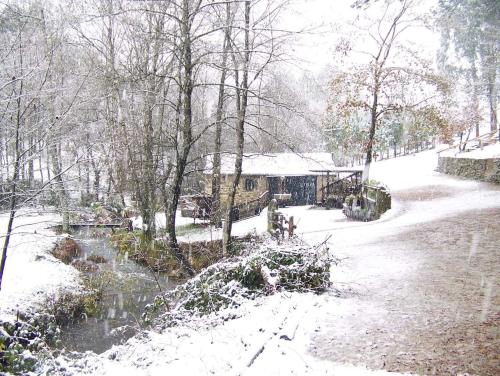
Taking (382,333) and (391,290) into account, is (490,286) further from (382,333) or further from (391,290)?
(382,333)

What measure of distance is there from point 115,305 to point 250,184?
20.1 meters

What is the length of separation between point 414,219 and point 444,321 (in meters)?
10.3

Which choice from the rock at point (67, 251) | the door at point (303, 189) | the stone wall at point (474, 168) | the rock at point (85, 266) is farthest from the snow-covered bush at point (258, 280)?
the door at point (303, 189)

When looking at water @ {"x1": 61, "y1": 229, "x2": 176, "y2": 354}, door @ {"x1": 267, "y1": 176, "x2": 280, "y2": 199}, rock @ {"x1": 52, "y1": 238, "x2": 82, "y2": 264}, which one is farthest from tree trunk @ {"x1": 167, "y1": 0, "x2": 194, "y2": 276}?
door @ {"x1": 267, "y1": 176, "x2": 280, "y2": 199}

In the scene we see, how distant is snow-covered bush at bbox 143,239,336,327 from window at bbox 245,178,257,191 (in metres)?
22.8

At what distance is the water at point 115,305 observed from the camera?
10.5 meters

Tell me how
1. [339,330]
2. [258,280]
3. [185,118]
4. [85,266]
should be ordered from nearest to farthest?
[339,330] → [258,280] → [185,118] → [85,266]

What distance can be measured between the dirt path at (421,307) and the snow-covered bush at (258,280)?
0.91m

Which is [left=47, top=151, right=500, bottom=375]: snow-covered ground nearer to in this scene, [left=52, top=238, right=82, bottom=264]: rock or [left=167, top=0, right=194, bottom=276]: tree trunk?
[left=167, top=0, right=194, bottom=276]: tree trunk

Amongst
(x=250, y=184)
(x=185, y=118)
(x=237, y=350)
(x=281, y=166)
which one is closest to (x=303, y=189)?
(x=281, y=166)

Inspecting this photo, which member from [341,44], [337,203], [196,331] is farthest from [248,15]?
[337,203]

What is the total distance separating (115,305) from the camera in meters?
13.2

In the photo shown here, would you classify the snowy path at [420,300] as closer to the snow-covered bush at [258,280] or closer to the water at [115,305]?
the snow-covered bush at [258,280]

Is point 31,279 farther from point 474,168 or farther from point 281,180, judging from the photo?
point 474,168
